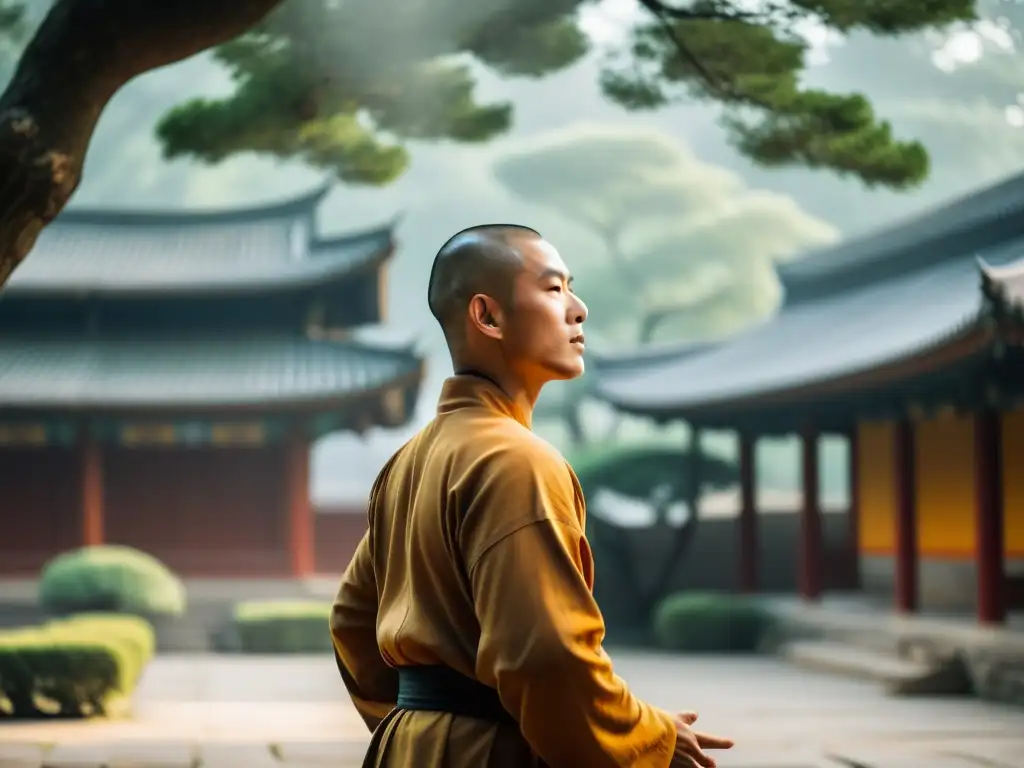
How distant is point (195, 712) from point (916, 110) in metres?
54.2

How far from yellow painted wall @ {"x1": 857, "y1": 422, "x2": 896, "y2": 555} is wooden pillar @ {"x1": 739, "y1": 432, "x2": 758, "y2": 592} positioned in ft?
3.98

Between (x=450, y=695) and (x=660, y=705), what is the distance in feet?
29.1

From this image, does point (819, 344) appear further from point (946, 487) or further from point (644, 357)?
point (644, 357)

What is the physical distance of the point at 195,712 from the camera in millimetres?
10359

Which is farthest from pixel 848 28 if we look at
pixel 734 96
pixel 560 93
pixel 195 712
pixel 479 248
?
pixel 560 93

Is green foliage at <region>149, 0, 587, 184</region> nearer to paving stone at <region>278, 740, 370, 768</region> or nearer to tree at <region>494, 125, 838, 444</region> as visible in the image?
paving stone at <region>278, 740, 370, 768</region>

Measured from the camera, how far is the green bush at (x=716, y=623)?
16.2 metres

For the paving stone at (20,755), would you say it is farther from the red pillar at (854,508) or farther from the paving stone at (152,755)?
the red pillar at (854,508)

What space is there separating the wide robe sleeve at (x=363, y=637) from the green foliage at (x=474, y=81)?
6.39m

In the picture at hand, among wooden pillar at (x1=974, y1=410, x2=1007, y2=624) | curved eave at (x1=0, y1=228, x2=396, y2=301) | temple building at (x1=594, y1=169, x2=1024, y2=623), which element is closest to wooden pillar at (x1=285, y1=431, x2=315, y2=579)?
curved eave at (x1=0, y1=228, x2=396, y2=301)

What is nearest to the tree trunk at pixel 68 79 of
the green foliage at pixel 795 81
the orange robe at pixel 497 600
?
the orange robe at pixel 497 600

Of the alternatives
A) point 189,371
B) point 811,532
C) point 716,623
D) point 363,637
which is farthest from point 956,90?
point 363,637

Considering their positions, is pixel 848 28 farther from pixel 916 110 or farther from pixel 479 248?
pixel 916 110

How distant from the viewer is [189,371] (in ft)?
65.5
